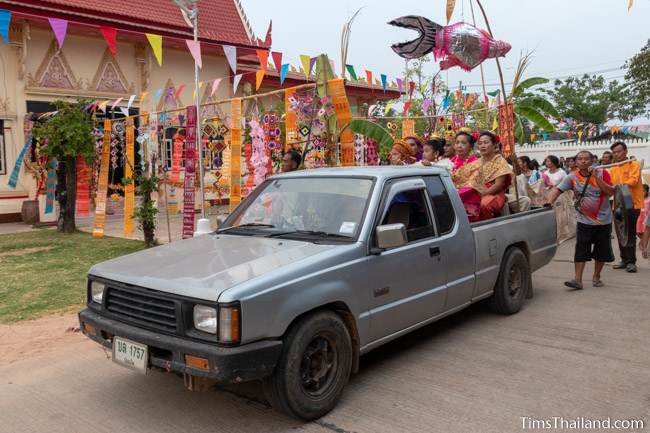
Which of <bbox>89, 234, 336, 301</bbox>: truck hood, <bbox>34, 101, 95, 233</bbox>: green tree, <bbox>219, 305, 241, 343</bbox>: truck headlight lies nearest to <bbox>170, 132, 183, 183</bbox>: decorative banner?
<bbox>34, 101, 95, 233</bbox>: green tree

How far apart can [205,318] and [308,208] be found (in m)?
1.41

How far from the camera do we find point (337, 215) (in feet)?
13.3

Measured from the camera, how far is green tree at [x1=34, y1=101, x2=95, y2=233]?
1098 centimetres

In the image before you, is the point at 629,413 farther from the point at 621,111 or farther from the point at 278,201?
the point at 621,111

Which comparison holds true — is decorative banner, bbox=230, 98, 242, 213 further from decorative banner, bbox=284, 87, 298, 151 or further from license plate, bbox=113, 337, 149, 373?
Answer: license plate, bbox=113, 337, 149, 373

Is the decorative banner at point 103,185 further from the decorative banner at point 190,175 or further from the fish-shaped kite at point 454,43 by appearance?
the fish-shaped kite at point 454,43

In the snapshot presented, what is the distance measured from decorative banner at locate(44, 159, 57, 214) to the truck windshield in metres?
9.09

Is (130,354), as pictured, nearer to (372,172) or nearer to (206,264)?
(206,264)

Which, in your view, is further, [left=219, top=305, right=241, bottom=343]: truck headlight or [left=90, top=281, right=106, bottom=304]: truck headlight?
[left=90, top=281, right=106, bottom=304]: truck headlight

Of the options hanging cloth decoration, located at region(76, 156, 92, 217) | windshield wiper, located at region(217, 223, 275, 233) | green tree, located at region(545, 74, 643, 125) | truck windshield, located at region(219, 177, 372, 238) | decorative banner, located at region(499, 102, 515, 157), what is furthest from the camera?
green tree, located at region(545, 74, 643, 125)

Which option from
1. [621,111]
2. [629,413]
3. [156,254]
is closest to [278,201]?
[156,254]

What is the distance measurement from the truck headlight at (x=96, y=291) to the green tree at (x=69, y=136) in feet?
27.0

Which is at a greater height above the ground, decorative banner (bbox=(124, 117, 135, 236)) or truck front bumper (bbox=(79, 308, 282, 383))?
decorative banner (bbox=(124, 117, 135, 236))

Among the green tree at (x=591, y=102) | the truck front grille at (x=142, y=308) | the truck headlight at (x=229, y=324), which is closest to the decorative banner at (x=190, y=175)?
the truck front grille at (x=142, y=308)
